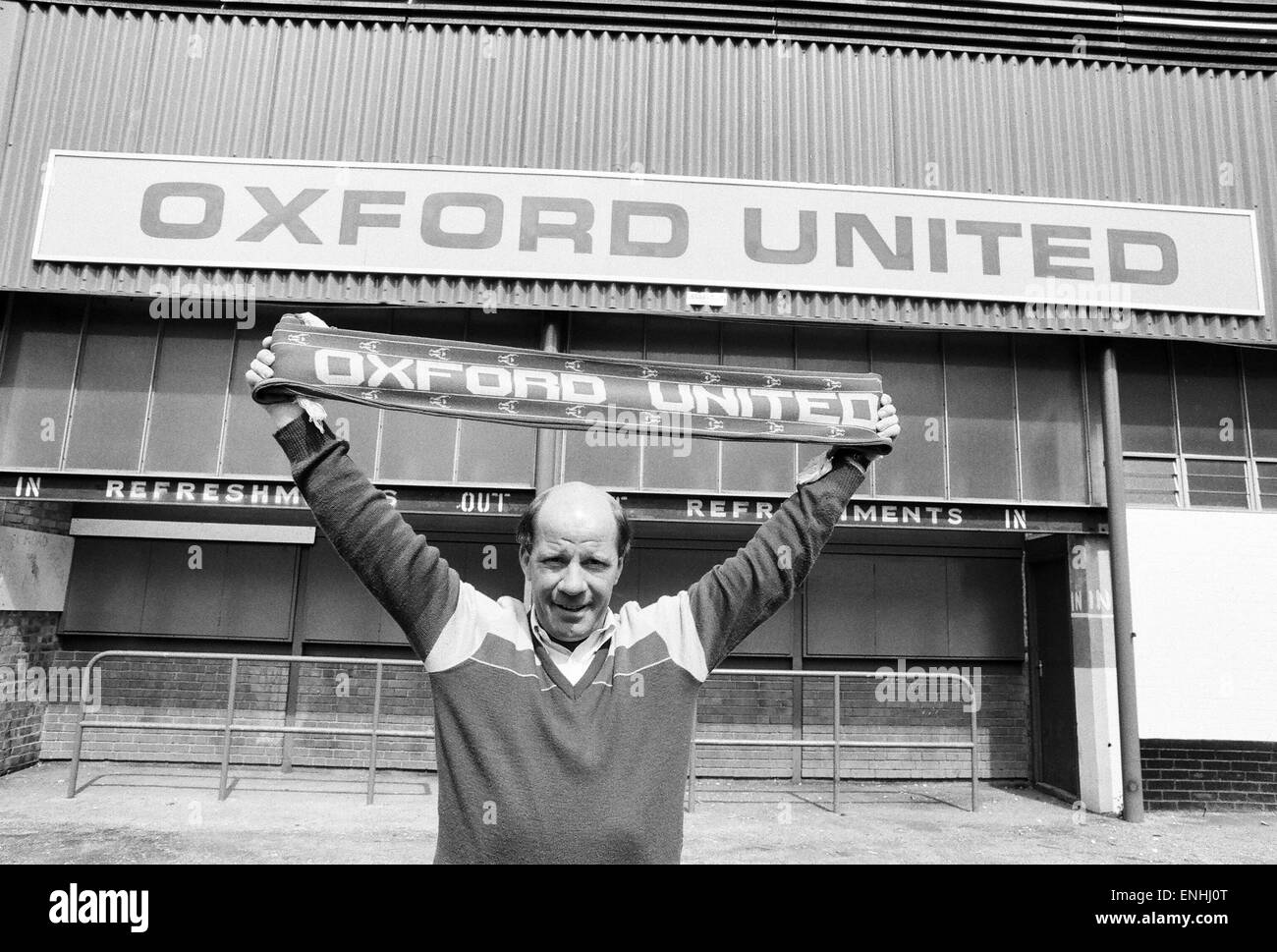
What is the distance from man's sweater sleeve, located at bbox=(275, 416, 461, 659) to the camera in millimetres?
1754

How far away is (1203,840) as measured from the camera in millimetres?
7582

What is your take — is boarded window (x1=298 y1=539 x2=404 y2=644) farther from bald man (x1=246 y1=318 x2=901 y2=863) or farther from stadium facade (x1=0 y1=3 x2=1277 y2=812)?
bald man (x1=246 y1=318 x2=901 y2=863)

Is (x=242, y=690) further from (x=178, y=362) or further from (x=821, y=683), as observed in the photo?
(x=821, y=683)

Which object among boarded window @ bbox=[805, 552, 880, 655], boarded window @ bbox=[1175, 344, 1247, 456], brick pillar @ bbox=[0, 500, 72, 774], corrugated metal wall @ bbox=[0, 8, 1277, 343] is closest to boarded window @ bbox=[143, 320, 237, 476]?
corrugated metal wall @ bbox=[0, 8, 1277, 343]

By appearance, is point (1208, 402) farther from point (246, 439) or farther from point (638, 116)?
point (246, 439)

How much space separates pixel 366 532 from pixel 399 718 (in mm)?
8794

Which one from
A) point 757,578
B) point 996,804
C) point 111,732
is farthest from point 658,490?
point 111,732

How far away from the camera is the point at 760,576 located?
1939 millimetres

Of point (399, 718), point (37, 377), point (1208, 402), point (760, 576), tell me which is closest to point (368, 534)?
point (760, 576)

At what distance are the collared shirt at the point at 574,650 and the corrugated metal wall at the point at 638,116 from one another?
7.17m

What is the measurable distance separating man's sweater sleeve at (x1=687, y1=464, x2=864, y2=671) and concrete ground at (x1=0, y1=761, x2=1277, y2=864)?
5.27m

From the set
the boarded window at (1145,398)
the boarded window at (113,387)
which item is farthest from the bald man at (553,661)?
the boarded window at (1145,398)

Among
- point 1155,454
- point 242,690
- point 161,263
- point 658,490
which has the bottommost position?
point 242,690
